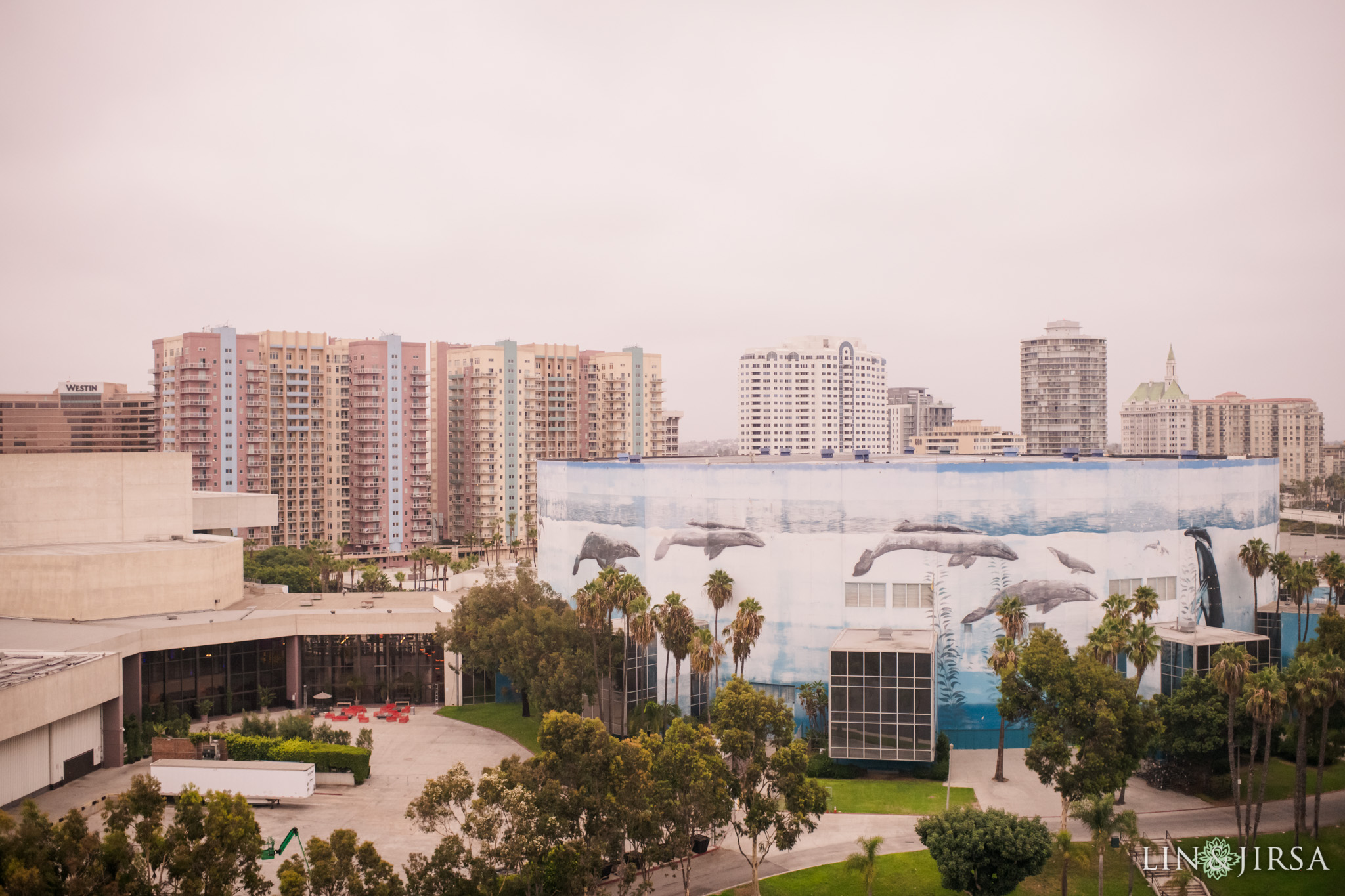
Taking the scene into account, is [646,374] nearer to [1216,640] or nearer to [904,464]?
[904,464]

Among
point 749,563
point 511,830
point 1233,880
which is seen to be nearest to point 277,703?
point 749,563

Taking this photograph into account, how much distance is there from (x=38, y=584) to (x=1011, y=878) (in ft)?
231

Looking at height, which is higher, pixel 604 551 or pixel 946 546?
pixel 946 546

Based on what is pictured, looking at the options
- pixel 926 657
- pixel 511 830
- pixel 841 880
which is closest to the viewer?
pixel 511 830

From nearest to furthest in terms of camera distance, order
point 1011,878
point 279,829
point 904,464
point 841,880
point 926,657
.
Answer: point 1011,878 < point 841,880 < point 279,829 < point 926,657 < point 904,464

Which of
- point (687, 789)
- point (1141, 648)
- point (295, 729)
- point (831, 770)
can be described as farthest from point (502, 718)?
point (1141, 648)

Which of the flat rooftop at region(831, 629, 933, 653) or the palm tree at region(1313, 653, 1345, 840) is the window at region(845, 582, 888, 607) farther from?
the palm tree at region(1313, 653, 1345, 840)

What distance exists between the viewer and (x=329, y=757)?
60.5 m

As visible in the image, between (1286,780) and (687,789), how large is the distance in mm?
40787

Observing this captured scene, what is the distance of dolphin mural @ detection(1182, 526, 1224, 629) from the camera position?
73062 mm

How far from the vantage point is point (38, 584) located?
74.3 m

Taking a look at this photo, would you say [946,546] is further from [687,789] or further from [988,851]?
[687,789]

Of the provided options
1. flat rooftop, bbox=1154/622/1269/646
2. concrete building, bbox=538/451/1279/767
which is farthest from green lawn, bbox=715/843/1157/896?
flat rooftop, bbox=1154/622/1269/646

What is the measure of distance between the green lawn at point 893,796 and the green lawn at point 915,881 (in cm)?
706
